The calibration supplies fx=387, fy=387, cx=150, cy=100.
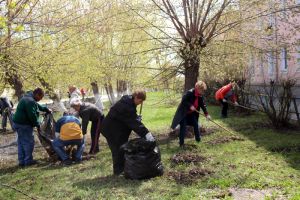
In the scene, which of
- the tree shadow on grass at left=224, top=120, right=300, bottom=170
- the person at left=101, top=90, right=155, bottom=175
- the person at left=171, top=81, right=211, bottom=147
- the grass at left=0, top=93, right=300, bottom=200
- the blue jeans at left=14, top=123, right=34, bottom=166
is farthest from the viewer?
the person at left=171, top=81, right=211, bottom=147

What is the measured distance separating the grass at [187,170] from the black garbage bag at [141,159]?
4.7 inches

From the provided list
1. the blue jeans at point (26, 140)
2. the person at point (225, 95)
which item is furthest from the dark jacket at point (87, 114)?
the person at point (225, 95)

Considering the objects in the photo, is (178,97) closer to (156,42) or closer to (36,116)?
(156,42)

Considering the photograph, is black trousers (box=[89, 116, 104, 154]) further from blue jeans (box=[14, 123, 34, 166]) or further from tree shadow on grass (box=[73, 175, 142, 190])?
tree shadow on grass (box=[73, 175, 142, 190])

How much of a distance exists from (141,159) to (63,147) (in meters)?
2.27

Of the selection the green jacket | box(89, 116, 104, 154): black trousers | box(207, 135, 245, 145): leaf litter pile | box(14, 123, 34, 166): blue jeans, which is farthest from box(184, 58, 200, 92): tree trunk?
box(14, 123, 34, 166): blue jeans

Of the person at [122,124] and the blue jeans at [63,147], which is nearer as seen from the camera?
the person at [122,124]

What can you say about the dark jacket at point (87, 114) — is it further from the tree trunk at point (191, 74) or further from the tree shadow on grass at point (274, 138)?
the tree shadow on grass at point (274, 138)

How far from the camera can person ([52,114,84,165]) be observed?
7.24m

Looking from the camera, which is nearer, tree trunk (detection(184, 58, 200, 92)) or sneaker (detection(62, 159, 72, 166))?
sneaker (detection(62, 159, 72, 166))

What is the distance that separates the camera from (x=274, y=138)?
8.68 meters

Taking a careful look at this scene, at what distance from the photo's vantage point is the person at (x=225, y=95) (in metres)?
13.4

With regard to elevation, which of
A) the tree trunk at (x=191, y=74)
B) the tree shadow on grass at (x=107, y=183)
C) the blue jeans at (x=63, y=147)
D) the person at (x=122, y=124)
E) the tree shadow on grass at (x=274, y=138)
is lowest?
the tree shadow on grass at (x=107, y=183)

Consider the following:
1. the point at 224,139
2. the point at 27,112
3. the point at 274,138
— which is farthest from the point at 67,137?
the point at 274,138
